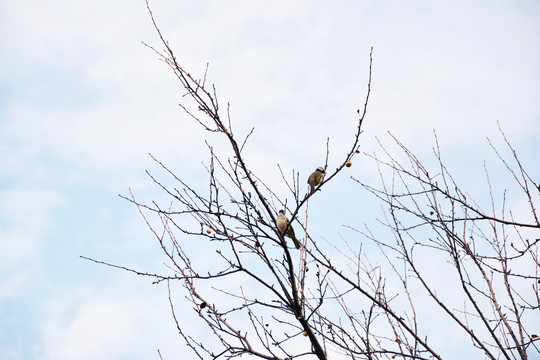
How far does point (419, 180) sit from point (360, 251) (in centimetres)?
93

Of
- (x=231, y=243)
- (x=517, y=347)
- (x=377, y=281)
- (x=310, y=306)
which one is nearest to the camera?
(x=517, y=347)

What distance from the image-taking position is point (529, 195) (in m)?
3.74

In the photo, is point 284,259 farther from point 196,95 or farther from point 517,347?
point 517,347

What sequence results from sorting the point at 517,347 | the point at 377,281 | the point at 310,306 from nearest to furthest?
the point at 517,347 < the point at 310,306 < the point at 377,281

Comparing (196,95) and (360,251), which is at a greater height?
(196,95)

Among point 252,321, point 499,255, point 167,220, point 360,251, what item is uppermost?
point 167,220

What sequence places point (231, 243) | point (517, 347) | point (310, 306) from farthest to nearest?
1. point (310, 306)
2. point (231, 243)
3. point (517, 347)

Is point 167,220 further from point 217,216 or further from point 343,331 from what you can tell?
point 343,331

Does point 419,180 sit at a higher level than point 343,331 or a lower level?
higher

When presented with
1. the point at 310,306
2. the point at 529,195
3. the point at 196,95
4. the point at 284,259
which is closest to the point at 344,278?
the point at 310,306

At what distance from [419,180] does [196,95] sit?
2.13 metres

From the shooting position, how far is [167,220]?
4191 mm

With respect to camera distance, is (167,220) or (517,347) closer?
(517,347)

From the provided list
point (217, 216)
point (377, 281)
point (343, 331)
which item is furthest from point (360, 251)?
point (217, 216)
